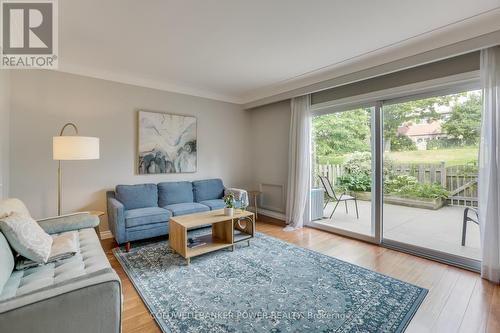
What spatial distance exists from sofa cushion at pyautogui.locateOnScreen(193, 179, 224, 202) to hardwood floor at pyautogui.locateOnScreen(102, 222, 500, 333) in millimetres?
1486

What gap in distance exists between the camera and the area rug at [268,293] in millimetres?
1770

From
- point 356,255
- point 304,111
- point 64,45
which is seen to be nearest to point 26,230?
point 64,45

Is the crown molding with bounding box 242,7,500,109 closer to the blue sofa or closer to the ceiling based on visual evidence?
the ceiling

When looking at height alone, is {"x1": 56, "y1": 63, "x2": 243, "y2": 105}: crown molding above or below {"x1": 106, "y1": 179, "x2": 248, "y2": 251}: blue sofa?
above

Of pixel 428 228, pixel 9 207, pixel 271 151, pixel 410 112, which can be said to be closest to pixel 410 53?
pixel 410 112

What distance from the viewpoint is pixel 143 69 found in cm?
354

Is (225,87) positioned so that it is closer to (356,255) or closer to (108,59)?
(108,59)

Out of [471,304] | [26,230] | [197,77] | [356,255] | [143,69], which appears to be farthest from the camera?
[197,77]

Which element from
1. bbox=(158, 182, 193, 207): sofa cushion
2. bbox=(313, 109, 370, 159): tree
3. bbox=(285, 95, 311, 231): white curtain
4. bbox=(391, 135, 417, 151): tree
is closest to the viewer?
bbox=(391, 135, 417, 151): tree

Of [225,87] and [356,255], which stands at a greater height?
[225,87]

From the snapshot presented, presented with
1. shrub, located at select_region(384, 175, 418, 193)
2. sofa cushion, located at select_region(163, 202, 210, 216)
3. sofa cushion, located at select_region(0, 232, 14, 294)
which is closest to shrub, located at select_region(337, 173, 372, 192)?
shrub, located at select_region(384, 175, 418, 193)

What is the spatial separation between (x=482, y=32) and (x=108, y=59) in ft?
13.7

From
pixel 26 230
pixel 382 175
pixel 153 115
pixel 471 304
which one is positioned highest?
pixel 153 115

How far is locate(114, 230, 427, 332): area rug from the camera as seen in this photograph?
177 centimetres
